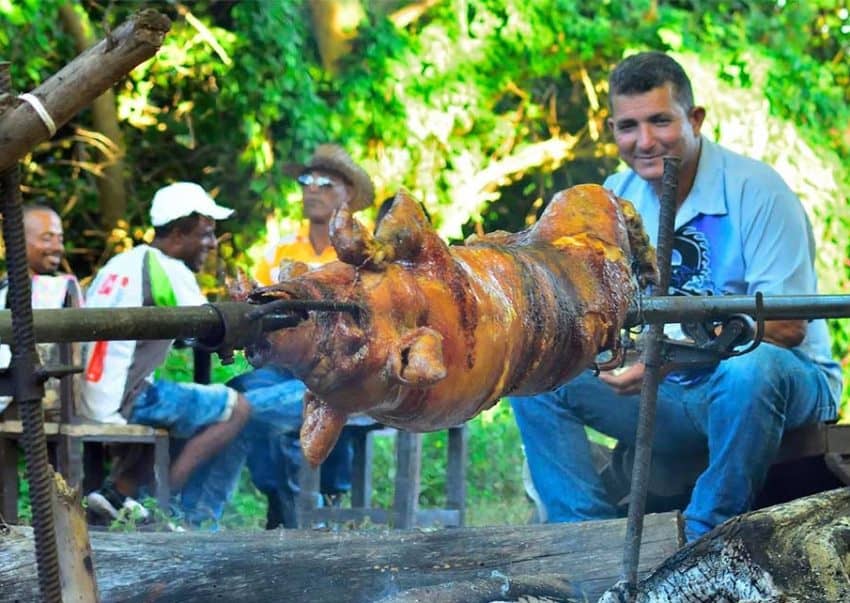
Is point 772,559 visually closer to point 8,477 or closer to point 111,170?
point 8,477

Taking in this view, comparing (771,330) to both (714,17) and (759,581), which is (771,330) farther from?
(714,17)

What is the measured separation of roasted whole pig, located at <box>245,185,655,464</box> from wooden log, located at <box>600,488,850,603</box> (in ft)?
1.33

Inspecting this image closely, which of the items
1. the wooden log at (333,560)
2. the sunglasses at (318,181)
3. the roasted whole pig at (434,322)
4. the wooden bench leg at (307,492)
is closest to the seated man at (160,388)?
the wooden bench leg at (307,492)

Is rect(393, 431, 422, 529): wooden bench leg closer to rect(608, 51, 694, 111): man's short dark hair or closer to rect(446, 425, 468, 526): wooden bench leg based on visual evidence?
rect(446, 425, 468, 526): wooden bench leg

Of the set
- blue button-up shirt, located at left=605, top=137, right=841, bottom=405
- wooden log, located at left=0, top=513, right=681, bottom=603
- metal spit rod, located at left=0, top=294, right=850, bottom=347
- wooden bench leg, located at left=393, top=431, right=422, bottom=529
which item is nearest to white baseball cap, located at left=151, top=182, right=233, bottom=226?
wooden bench leg, located at left=393, top=431, right=422, bottom=529

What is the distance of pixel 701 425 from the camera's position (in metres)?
3.76

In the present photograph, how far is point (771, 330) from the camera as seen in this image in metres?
3.75

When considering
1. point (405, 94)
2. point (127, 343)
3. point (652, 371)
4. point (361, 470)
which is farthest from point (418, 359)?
point (405, 94)

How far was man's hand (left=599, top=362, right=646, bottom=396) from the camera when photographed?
12.0ft

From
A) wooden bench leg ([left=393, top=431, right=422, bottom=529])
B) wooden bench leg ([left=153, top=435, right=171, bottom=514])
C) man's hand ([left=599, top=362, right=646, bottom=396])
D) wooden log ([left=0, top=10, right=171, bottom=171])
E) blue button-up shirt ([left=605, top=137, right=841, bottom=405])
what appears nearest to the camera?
wooden log ([left=0, top=10, right=171, bottom=171])

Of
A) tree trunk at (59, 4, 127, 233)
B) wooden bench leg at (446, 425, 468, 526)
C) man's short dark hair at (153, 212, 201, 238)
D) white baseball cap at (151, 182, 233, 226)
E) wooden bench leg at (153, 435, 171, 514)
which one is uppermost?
tree trunk at (59, 4, 127, 233)

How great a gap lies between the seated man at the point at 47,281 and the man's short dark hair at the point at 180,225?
451 mm

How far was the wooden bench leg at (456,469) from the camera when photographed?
652cm

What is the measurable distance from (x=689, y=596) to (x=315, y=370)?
2.23 feet
